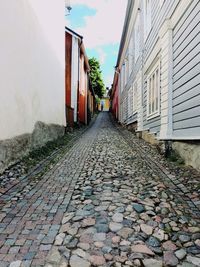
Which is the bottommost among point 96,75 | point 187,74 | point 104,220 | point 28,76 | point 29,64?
point 104,220

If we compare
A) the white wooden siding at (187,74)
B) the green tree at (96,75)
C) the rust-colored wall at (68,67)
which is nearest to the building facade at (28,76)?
the white wooden siding at (187,74)

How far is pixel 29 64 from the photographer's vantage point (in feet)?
21.5

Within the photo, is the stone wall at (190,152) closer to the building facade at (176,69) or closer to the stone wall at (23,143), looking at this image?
the building facade at (176,69)

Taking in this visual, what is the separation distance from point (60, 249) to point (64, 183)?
203 cm

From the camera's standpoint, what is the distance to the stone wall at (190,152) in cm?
479

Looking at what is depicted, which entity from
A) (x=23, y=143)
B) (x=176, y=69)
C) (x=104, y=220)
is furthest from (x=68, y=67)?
(x=104, y=220)

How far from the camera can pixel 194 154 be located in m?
4.93

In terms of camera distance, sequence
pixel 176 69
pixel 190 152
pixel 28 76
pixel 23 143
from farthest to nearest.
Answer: pixel 28 76 < pixel 23 143 < pixel 176 69 < pixel 190 152

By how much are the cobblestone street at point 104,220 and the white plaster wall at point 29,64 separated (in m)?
1.57

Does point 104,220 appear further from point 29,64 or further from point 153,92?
point 153,92

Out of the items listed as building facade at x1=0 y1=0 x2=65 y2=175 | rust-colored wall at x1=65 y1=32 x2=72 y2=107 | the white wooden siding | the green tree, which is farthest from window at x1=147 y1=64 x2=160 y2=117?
the green tree

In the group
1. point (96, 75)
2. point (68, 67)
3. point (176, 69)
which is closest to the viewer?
point (176, 69)

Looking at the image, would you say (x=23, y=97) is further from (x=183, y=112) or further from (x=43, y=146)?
(x=183, y=112)

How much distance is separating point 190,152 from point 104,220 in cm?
262
